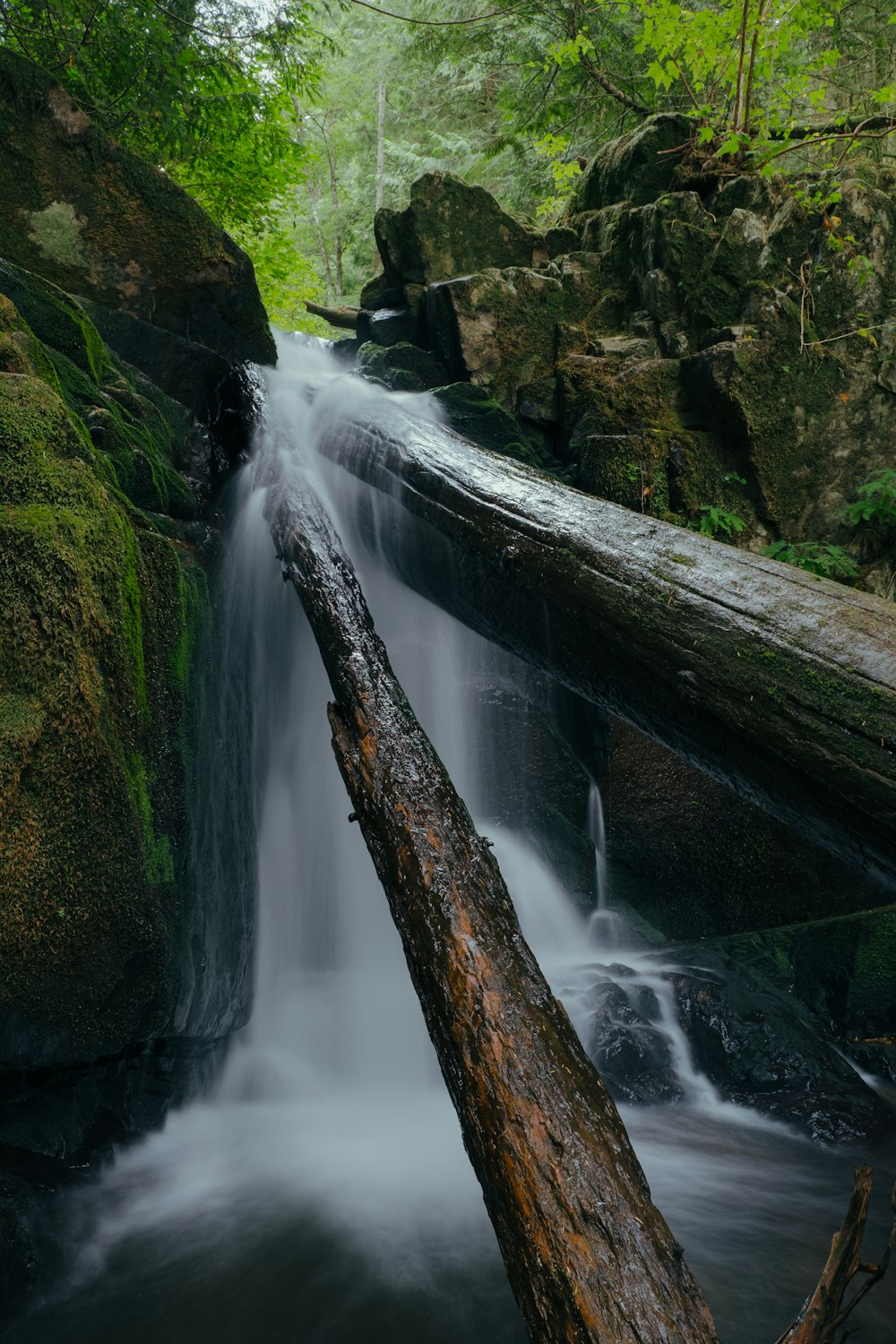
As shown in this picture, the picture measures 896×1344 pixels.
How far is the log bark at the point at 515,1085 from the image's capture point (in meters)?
1.29

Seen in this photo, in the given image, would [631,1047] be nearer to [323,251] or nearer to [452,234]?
[452,234]

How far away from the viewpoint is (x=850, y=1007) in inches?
177

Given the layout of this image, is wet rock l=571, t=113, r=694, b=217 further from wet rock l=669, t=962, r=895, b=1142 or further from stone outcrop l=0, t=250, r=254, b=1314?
wet rock l=669, t=962, r=895, b=1142

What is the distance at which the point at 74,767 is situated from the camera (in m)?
2.62

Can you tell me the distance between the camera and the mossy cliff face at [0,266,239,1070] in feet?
8.16

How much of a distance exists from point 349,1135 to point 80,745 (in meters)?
2.41

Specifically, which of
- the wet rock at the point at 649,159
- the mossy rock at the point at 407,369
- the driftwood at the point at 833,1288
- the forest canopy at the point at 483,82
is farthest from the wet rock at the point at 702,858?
the wet rock at the point at 649,159

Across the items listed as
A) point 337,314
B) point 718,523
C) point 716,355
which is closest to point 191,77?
point 337,314

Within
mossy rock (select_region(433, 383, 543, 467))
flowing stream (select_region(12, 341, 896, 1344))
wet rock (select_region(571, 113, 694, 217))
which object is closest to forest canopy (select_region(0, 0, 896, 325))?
wet rock (select_region(571, 113, 694, 217))

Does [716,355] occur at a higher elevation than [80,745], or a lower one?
higher

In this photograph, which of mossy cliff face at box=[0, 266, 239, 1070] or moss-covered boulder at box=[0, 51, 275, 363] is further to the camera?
moss-covered boulder at box=[0, 51, 275, 363]

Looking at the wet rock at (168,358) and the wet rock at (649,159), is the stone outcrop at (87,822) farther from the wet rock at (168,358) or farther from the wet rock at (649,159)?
the wet rock at (649,159)

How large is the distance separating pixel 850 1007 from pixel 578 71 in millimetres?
12179

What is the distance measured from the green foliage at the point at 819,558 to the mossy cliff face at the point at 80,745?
198 inches
